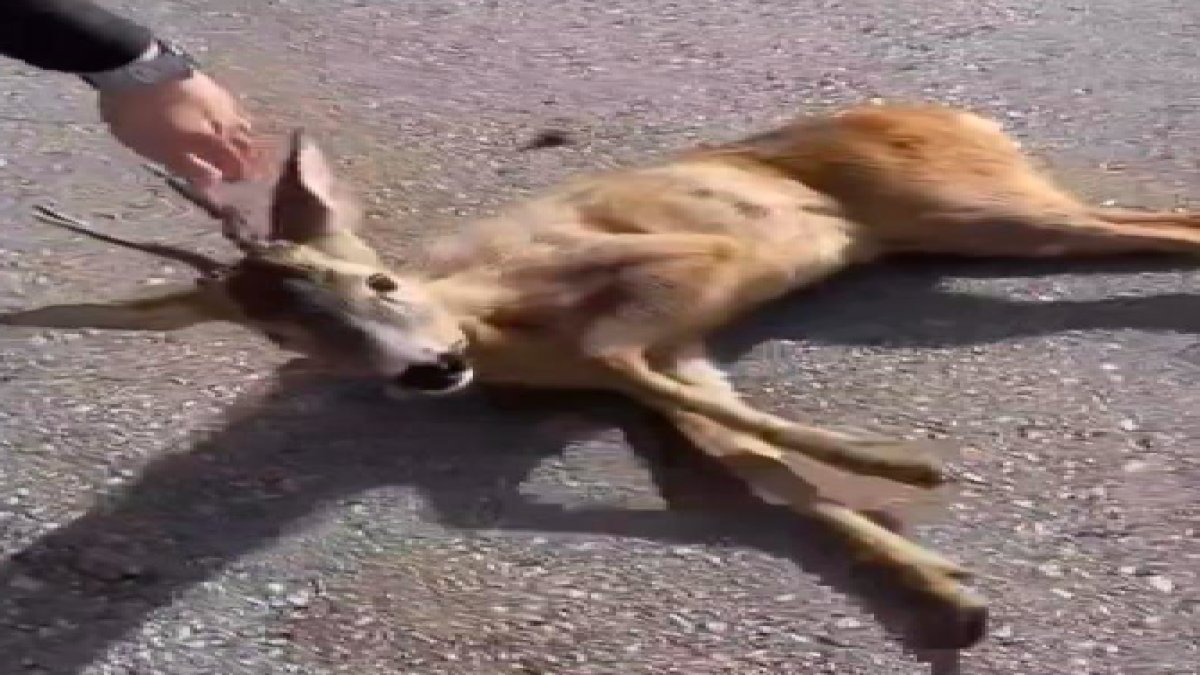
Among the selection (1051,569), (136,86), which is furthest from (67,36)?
Result: (1051,569)

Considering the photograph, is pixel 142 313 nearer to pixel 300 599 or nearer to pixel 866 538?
pixel 300 599

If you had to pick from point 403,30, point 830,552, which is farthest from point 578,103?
point 830,552

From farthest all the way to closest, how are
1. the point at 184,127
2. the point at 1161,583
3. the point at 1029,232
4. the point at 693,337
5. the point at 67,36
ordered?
the point at 1029,232, the point at 693,337, the point at 184,127, the point at 67,36, the point at 1161,583

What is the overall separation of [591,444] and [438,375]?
27 cm

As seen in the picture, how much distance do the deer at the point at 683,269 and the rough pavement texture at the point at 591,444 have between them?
6 cm

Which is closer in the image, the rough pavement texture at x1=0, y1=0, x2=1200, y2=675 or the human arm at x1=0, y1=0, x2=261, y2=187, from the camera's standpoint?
the rough pavement texture at x1=0, y1=0, x2=1200, y2=675

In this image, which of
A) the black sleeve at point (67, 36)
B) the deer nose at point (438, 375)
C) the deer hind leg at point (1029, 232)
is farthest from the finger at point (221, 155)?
the deer hind leg at point (1029, 232)

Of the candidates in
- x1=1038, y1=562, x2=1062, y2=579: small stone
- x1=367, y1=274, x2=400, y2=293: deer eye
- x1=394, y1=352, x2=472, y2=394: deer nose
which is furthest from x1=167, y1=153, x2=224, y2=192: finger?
x1=1038, y1=562, x2=1062, y2=579: small stone

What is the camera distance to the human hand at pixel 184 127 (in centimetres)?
311

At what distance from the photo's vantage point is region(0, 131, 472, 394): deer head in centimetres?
311

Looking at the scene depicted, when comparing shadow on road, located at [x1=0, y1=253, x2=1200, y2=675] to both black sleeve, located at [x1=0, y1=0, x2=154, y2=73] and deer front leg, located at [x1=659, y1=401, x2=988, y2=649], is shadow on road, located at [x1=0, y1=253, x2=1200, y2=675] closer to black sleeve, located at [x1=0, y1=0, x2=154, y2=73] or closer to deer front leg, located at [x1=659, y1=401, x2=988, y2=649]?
deer front leg, located at [x1=659, y1=401, x2=988, y2=649]

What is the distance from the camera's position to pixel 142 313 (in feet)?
10.6

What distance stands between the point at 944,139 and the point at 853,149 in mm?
178

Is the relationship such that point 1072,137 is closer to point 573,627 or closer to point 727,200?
point 727,200
